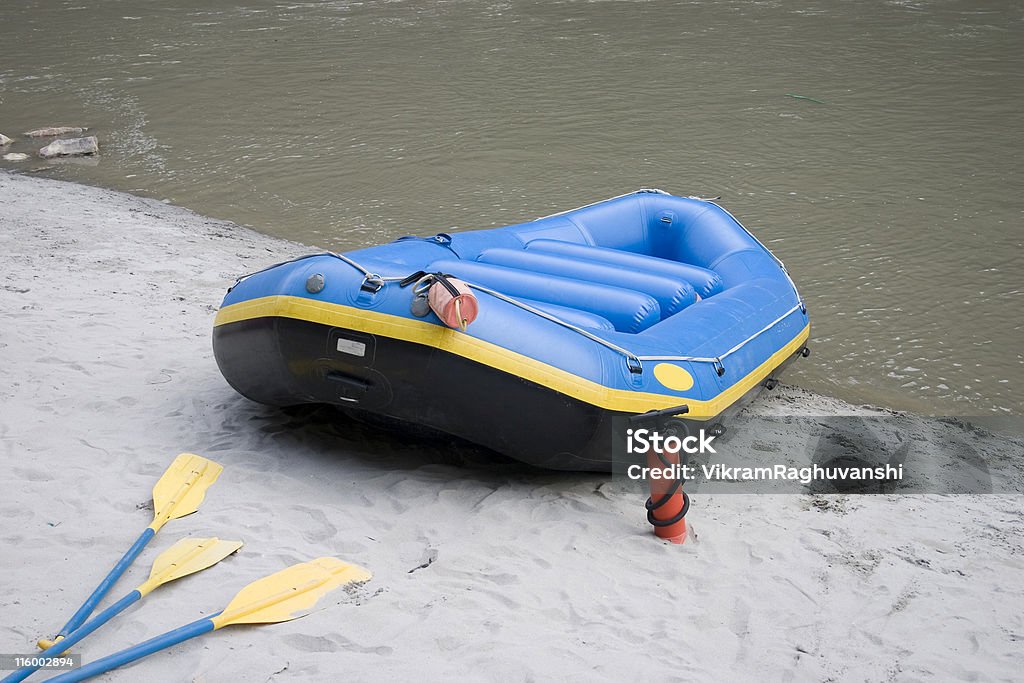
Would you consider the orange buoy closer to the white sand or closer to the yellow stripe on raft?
the yellow stripe on raft

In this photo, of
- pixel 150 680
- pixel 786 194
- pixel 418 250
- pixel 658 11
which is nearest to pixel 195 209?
pixel 418 250

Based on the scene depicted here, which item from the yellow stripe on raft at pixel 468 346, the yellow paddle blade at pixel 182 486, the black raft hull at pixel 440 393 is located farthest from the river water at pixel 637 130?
the yellow paddle blade at pixel 182 486

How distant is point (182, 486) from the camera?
11.0ft

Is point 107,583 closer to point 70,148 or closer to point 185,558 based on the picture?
point 185,558

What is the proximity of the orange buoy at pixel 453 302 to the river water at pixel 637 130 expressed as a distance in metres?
2.38

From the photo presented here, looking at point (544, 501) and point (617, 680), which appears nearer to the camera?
point (617, 680)

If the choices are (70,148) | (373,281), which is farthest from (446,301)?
(70,148)

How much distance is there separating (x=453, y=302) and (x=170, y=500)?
114cm

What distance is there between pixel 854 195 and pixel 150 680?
6.25 meters

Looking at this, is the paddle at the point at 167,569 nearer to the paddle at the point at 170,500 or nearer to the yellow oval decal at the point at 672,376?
Answer: the paddle at the point at 170,500

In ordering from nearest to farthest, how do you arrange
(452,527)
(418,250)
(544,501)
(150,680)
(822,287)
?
(150,680), (452,527), (544,501), (418,250), (822,287)

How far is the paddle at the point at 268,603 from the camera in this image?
2.48 meters

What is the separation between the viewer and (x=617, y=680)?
2572mm

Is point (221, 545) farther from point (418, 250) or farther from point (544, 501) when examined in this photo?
point (418, 250)
